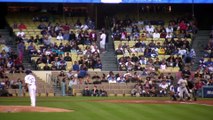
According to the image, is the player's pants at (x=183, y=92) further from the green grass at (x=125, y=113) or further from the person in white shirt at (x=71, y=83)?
the person in white shirt at (x=71, y=83)

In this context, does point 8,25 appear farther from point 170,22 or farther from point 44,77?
point 170,22

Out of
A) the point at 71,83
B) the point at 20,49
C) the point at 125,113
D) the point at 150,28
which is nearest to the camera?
the point at 125,113

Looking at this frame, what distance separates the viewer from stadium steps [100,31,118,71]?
1496 inches

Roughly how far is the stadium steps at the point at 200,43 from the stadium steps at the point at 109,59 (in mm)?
5662

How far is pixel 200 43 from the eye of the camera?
135 feet

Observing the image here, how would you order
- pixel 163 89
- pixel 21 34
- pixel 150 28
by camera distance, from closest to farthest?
pixel 163 89, pixel 21 34, pixel 150 28

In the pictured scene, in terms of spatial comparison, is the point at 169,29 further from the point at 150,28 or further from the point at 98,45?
the point at 98,45

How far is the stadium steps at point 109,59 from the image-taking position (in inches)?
1496

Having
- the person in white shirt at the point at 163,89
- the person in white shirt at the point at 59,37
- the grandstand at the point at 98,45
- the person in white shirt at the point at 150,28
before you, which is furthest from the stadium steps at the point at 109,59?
the person in white shirt at the point at 163,89

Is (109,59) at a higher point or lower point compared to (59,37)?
lower

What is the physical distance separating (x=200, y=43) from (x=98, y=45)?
765cm

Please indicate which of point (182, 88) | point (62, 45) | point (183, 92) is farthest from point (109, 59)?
point (182, 88)

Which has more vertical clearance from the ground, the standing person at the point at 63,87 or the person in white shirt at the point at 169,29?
the person in white shirt at the point at 169,29

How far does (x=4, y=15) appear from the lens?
41906 mm
